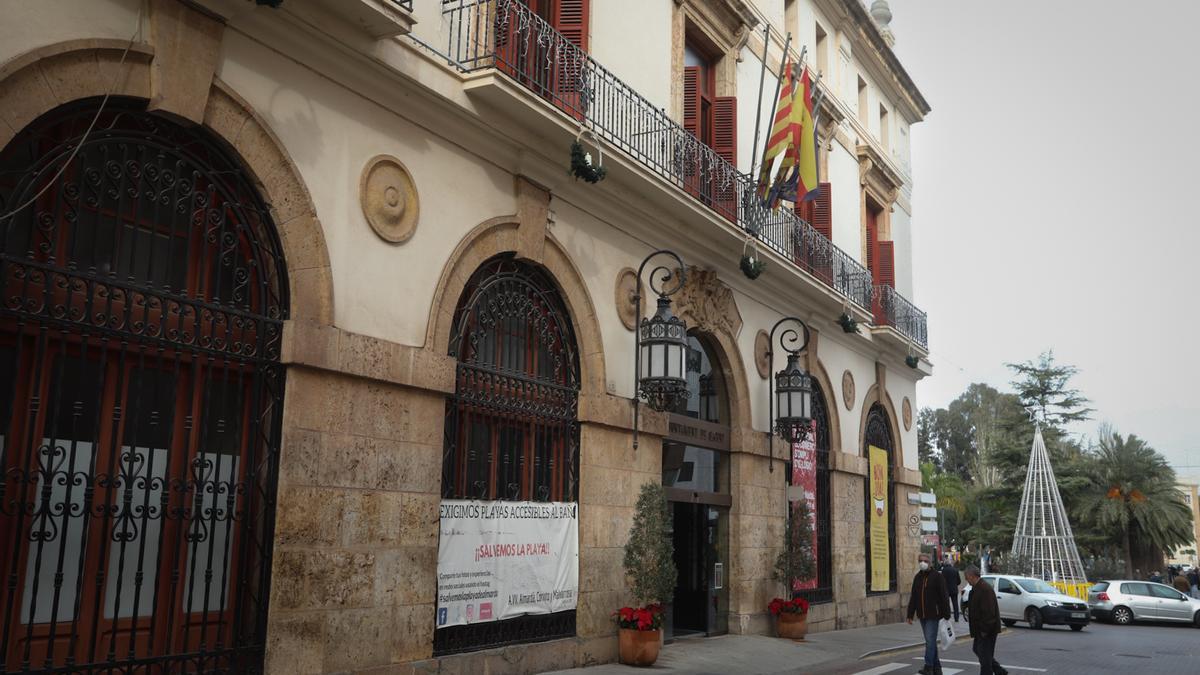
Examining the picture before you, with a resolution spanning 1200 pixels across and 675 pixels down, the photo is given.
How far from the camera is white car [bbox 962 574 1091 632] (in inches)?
938

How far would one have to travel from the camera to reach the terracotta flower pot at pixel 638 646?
1177 centimetres

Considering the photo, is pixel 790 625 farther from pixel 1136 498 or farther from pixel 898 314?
pixel 1136 498

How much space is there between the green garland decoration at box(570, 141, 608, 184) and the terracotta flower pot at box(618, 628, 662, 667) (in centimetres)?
549

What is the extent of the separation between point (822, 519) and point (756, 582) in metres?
3.87

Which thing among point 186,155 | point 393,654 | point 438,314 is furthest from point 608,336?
point 186,155

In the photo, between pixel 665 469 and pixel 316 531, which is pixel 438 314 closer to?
pixel 316 531

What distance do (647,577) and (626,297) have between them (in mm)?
3782

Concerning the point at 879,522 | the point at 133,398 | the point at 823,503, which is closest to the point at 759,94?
the point at 823,503

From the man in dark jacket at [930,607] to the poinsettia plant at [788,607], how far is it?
2666 mm

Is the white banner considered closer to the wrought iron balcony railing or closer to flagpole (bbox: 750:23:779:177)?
flagpole (bbox: 750:23:779:177)

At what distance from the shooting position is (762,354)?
56.2 feet

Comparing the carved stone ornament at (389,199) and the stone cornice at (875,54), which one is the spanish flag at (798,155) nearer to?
the stone cornice at (875,54)

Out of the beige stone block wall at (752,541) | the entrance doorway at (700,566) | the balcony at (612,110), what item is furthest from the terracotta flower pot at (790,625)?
the balcony at (612,110)

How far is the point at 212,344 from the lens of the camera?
7.99 m
